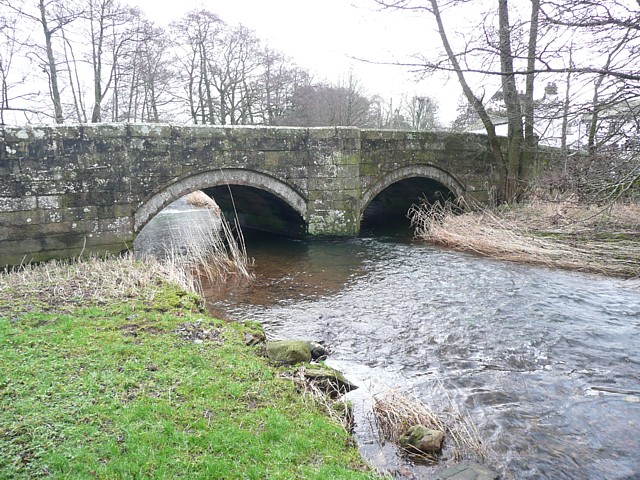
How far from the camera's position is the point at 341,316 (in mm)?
6215

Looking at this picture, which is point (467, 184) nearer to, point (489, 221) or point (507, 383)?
point (489, 221)

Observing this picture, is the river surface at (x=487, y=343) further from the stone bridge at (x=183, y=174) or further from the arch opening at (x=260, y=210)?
the arch opening at (x=260, y=210)

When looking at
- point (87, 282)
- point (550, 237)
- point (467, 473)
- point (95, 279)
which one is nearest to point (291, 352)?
point (467, 473)

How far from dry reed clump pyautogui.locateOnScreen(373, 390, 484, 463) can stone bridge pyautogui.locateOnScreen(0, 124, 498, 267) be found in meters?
6.16

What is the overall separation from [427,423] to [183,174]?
21.8 ft

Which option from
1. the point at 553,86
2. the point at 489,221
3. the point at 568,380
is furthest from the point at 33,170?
the point at 489,221

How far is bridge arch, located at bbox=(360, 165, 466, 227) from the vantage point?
37.9 ft

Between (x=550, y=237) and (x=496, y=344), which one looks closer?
(x=496, y=344)

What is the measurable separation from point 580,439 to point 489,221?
7725 mm

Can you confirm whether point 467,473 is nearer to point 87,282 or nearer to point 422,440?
point 422,440

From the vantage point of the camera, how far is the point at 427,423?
11.9 feet

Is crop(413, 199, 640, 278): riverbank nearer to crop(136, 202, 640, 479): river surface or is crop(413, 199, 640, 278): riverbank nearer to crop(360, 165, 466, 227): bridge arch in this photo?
crop(136, 202, 640, 479): river surface

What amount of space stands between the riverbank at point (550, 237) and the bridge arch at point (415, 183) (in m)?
1.21

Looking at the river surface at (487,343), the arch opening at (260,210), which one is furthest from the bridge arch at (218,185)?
the river surface at (487,343)
